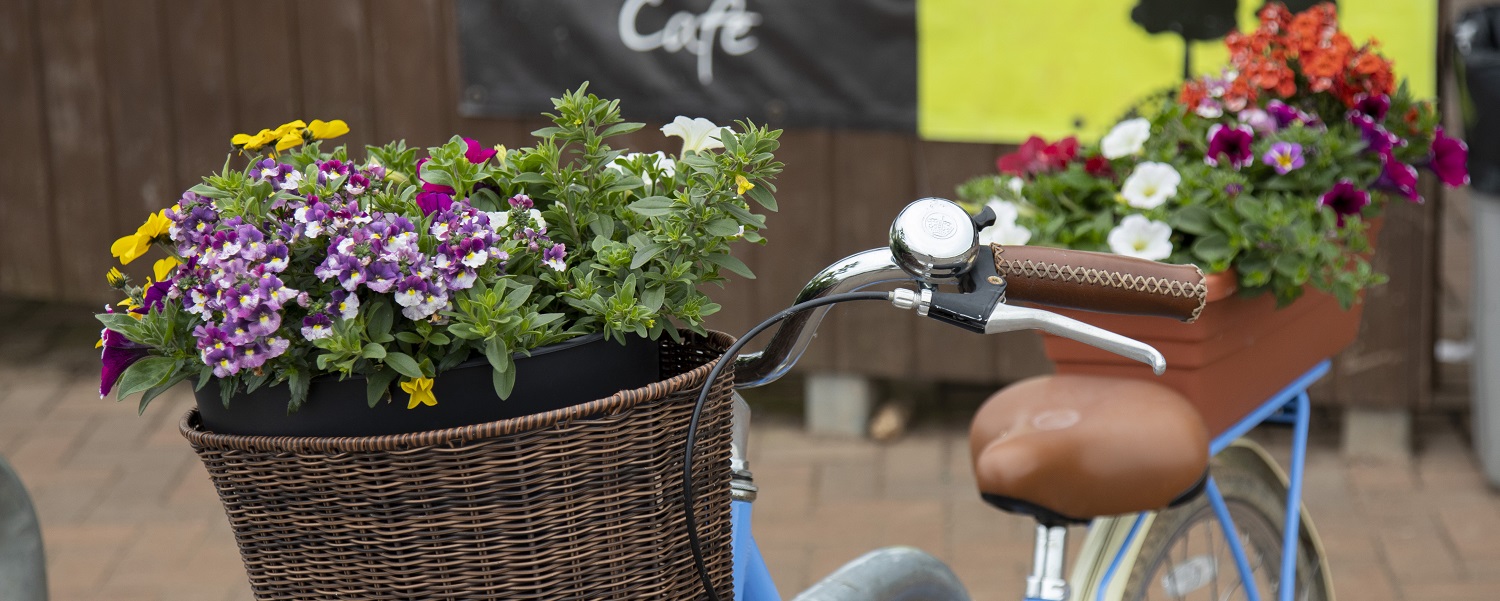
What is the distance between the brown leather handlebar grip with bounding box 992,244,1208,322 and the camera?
3.65 feet

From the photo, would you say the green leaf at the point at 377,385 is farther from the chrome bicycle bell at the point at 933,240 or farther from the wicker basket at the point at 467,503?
the chrome bicycle bell at the point at 933,240

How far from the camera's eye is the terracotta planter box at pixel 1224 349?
1558mm

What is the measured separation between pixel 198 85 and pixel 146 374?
335cm

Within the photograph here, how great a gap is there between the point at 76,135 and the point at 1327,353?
3.57 metres

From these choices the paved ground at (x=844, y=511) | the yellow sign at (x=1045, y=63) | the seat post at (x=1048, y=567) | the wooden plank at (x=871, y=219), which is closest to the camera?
the seat post at (x=1048, y=567)

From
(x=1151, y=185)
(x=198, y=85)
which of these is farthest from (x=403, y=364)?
(x=198, y=85)

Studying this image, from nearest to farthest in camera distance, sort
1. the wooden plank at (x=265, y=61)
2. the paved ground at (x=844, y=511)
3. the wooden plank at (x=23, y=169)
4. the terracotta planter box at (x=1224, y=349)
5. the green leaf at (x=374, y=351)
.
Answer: the green leaf at (x=374, y=351) → the terracotta planter box at (x=1224, y=349) → the paved ground at (x=844, y=511) → the wooden plank at (x=265, y=61) → the wooden plank at (x=23, y=169)

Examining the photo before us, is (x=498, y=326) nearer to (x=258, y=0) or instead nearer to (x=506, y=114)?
(x=506, y=114)

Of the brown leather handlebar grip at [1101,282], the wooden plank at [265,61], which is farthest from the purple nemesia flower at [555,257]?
the wooden plank at [265,61]

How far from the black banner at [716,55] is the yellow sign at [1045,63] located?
0.07 metres

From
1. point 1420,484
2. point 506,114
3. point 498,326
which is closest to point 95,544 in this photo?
point 506,114

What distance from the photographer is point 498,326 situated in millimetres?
896

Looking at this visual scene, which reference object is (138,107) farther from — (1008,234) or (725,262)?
(725,262)

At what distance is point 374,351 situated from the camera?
87cm
